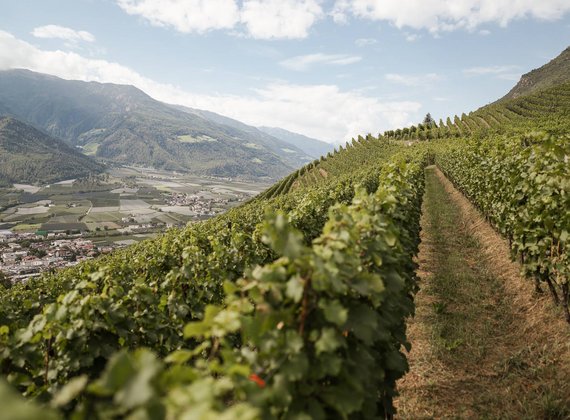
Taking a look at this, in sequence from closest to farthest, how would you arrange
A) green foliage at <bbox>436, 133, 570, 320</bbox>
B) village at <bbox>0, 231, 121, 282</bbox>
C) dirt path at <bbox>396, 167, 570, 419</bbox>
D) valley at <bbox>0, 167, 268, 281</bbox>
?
dirt path at <bbox>396, 167, 570, 419</bbox> → green foliage at <bbox>436, 133, 570, 320</bbox> → village at <bbox>0, 231, 121, 282</bbox> → valley at <bbox>0, 167, 268, 281</bbox>

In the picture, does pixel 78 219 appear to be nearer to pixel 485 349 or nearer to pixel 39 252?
pixel 39 252

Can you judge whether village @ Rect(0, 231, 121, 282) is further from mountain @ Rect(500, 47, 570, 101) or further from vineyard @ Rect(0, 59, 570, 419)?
mountain @ Rect(500, 47, 570, 101)

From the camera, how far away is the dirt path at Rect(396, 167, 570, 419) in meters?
4.90

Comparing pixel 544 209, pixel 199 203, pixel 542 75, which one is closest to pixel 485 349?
pixel 544 209

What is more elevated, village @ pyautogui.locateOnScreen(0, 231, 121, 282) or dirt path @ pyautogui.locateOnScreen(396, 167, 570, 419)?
dirt path @ pyautogui.locateOnScreen(396, 167, 570, 419)

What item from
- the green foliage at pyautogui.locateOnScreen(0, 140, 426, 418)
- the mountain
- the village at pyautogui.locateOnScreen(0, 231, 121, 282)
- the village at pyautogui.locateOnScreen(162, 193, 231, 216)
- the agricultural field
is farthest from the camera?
the mountain

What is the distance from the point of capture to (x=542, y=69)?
181375 millimetres

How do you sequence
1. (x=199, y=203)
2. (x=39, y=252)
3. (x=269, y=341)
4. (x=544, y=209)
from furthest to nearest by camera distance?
1. (x=199, y=203)
2. (x=39, y=252)
3. (x=544, y=209)
4. (x=269, y=341)

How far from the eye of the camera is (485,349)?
621 cm

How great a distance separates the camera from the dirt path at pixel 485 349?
16.1 ft

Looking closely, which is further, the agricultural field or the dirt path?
the agricultural field

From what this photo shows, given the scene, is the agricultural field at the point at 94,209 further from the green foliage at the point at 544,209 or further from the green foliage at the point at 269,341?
the green foliage at the point at 269,341

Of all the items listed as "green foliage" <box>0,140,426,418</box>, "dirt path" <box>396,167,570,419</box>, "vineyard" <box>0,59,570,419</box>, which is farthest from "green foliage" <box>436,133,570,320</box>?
"green foliage" <box>0,140,426,418</box>

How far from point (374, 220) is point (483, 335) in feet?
15.4
